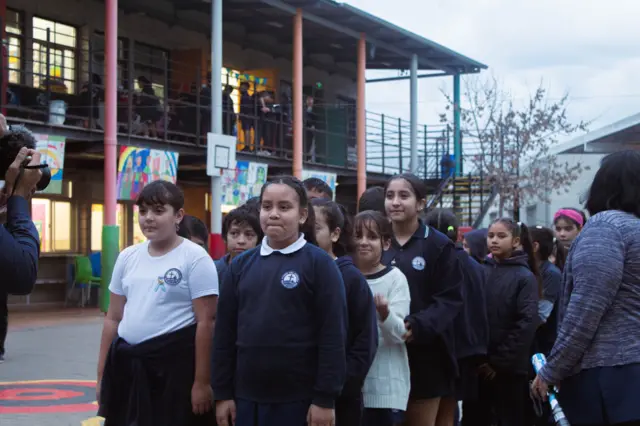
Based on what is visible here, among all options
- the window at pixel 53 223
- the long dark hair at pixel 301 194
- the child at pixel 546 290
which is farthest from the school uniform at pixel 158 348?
the window at pixel 53 223

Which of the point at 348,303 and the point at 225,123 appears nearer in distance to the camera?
the point at 348,303

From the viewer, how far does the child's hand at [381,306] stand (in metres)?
4.92

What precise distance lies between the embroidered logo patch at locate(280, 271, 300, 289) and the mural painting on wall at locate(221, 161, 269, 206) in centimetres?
1565

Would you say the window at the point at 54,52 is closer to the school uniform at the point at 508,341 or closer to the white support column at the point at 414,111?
the white support column at the point at 414,111

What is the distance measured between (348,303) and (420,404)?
113cm

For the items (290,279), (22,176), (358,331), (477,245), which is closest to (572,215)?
(477,245)

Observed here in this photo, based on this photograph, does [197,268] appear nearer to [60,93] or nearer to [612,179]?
[612,179]

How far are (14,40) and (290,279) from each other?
53.0 ft

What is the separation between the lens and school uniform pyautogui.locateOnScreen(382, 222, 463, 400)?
5.34 meters

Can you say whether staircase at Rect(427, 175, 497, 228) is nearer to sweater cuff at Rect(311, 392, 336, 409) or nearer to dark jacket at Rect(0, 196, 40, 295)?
sweater cuff at Rect(311, 392, 336, 409)

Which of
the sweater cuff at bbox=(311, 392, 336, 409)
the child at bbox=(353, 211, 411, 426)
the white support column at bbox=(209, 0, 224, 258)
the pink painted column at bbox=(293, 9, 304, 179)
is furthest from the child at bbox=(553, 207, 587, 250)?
the pink painted column at bbox=(293, 9, 304, 179)

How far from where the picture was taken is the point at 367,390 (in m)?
4.99

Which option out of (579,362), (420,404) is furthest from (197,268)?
(579,362)

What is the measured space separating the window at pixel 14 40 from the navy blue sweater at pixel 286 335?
15484 millimetres
